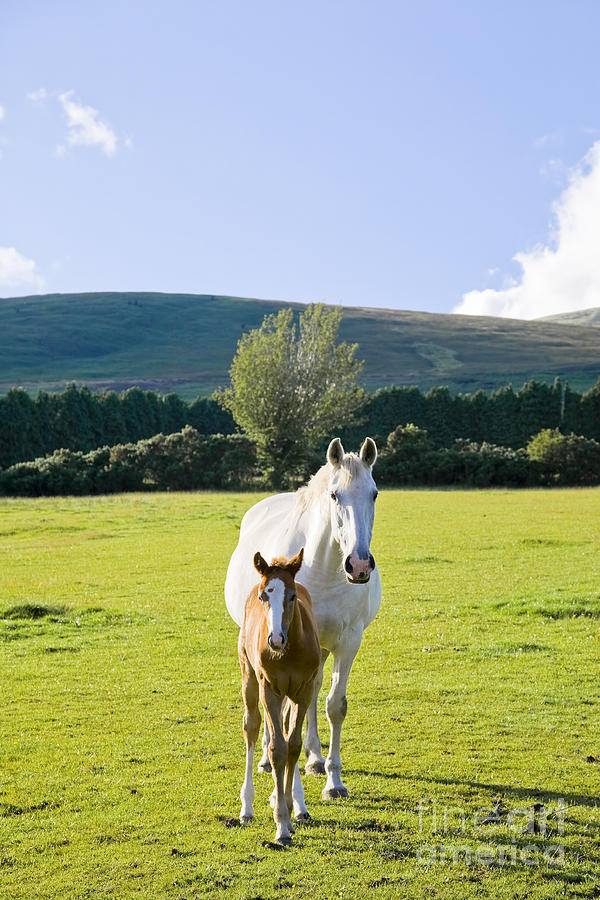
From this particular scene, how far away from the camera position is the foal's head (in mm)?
6090

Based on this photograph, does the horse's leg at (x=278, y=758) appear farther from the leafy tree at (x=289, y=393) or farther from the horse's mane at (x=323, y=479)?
the leafy tree at (x=289, y=393)

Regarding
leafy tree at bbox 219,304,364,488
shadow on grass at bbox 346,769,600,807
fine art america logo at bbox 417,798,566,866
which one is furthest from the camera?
leafy tree at bbox 219,304,364,488

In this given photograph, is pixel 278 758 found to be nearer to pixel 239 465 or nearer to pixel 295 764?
pixel 295 764

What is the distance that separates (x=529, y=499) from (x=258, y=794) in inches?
1401

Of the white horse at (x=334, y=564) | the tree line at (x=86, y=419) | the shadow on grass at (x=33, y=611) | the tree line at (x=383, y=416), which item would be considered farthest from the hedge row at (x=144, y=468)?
the white horse at (x=334, y=564)

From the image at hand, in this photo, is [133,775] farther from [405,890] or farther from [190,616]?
[190,616]

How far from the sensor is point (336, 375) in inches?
2249

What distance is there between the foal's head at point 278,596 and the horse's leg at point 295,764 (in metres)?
0.73

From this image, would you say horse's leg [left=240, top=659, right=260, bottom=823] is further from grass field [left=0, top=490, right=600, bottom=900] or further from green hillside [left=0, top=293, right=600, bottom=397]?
green hillside [left=0, top=293, right=600, bottom=397]

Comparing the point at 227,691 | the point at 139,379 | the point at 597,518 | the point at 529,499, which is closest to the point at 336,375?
the point at 529,499

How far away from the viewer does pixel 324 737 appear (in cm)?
927

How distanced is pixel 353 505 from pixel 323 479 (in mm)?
902

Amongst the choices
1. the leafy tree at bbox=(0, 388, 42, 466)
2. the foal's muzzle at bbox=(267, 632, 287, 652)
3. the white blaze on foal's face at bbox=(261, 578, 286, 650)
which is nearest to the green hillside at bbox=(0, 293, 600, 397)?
the leafy tree at bbox=(0, 388, 42, 466)

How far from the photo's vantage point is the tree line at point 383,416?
61.9 meters
